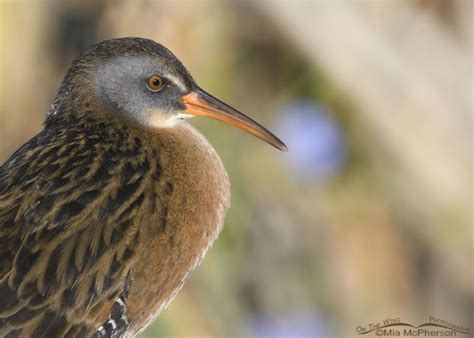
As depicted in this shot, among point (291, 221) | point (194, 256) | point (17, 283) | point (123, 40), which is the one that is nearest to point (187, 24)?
point (291, 221)

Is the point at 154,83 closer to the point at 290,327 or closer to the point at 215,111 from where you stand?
the point at 215,111

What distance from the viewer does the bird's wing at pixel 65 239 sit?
11.8ft

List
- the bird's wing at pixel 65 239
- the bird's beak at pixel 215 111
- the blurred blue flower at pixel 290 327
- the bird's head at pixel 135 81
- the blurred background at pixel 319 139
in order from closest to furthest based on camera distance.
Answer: the bird's wing at pixel 65 239
the bird's head at pixel 135 81
the bird's beak at pixel 215 111
the blurred blue flower at pixel 290 327
the blurred background at pixel 319 139

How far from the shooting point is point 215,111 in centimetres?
453

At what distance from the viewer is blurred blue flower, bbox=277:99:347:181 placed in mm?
7969

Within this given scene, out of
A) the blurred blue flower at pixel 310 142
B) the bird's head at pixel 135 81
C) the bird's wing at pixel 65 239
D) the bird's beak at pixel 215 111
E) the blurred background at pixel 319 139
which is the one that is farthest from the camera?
the blurred blue flower at pixel 310 142

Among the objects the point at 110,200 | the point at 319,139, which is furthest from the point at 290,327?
the point at 110,200

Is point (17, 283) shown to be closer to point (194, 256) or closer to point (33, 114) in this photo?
point (194, 256)

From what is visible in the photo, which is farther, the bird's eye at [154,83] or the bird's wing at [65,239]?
the bird's eye at [154,83]

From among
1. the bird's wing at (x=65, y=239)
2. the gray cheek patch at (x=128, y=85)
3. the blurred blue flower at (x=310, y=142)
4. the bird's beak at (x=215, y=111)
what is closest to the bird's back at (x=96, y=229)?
the bird's wing at (x=65, y=239)

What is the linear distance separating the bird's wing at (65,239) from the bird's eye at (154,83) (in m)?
0.51

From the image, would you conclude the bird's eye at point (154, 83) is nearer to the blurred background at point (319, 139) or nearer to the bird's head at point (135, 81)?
the bird's head at point (135, 81)

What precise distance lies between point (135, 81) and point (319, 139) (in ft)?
12.6

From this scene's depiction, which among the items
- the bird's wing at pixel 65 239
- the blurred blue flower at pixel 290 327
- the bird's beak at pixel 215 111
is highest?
the bird's beak at pixel 215 111
